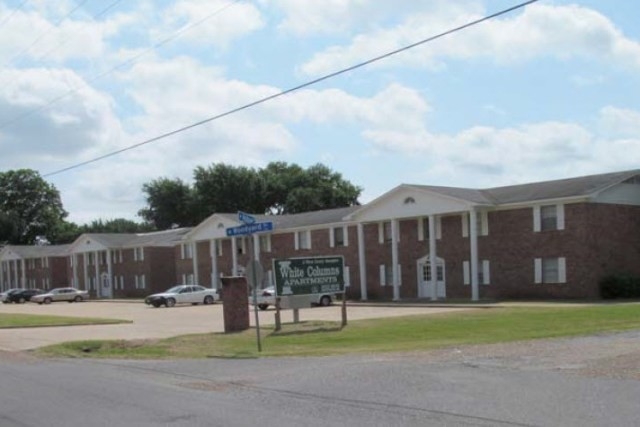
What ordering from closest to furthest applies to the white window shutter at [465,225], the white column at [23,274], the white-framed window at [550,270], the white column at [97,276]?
the white-framed window at [550,270]
the white window shutter at [465,225]
the white column at [97,276]
the white column at [23,274]

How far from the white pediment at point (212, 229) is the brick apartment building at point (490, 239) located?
995 centimetres

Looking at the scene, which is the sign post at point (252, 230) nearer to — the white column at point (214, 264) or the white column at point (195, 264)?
the white column at point (214, 264)

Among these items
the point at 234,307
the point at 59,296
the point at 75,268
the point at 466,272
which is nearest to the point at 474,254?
the point at 466,272

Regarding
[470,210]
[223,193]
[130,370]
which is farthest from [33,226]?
[130,370]

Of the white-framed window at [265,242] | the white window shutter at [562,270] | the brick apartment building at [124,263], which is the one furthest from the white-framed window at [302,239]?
the white window shutter at [562,270]

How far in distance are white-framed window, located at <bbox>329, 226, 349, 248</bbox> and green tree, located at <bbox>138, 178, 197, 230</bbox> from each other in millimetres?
53951

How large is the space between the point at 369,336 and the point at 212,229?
147ft

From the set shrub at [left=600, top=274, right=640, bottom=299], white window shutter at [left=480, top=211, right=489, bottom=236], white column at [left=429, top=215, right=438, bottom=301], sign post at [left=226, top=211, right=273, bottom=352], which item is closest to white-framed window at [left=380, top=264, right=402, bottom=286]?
white column at [left=429, top=215, right=438, bottom=301]

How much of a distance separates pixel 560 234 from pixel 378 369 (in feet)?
95.5

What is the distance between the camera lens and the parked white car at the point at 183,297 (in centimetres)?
5369

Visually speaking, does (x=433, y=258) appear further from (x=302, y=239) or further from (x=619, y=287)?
(x=302, y=239)

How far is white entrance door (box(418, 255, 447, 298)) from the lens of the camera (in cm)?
4662

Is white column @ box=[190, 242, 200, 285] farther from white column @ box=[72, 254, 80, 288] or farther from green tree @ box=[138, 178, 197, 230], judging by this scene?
green tree @ box=[138, 178, 197, 230]

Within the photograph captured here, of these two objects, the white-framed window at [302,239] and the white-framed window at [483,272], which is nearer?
the white-framed window at [483,272]
